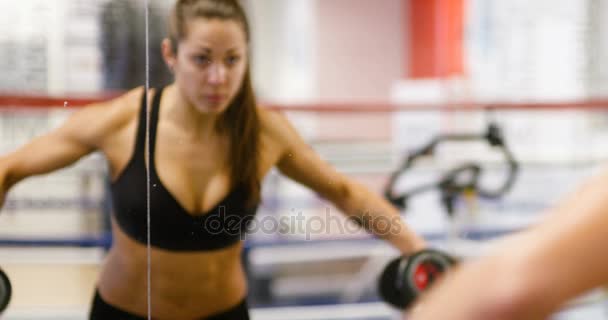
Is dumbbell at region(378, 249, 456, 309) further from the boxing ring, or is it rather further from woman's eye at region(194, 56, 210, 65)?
woman's eye at region(194, 56, 210, 65)

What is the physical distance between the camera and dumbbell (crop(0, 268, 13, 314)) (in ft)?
2.02

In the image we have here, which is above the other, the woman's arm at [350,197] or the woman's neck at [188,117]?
the woman's neck at [188,117]

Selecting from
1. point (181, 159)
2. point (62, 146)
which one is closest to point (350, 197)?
point (181, 159)

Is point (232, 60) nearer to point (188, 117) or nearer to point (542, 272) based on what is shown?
point (188, 117)

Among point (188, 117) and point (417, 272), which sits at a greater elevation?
point (188, 117)

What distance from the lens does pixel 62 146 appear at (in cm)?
62

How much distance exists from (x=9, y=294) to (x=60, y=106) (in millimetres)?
198

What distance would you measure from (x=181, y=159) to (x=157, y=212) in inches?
2.3

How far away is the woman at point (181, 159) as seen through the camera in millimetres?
608

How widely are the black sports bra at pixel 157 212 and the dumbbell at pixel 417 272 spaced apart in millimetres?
206

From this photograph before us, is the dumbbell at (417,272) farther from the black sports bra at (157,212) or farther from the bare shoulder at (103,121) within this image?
Result: the bare shoulder at (103,121)

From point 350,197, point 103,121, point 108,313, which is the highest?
point 103,121

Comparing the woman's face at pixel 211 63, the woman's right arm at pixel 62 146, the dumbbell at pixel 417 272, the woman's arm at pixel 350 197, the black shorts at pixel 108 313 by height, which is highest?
the woman's face at pixel 211 63

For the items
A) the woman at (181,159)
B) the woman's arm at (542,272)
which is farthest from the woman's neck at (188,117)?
the woman's arm at (542,272)
